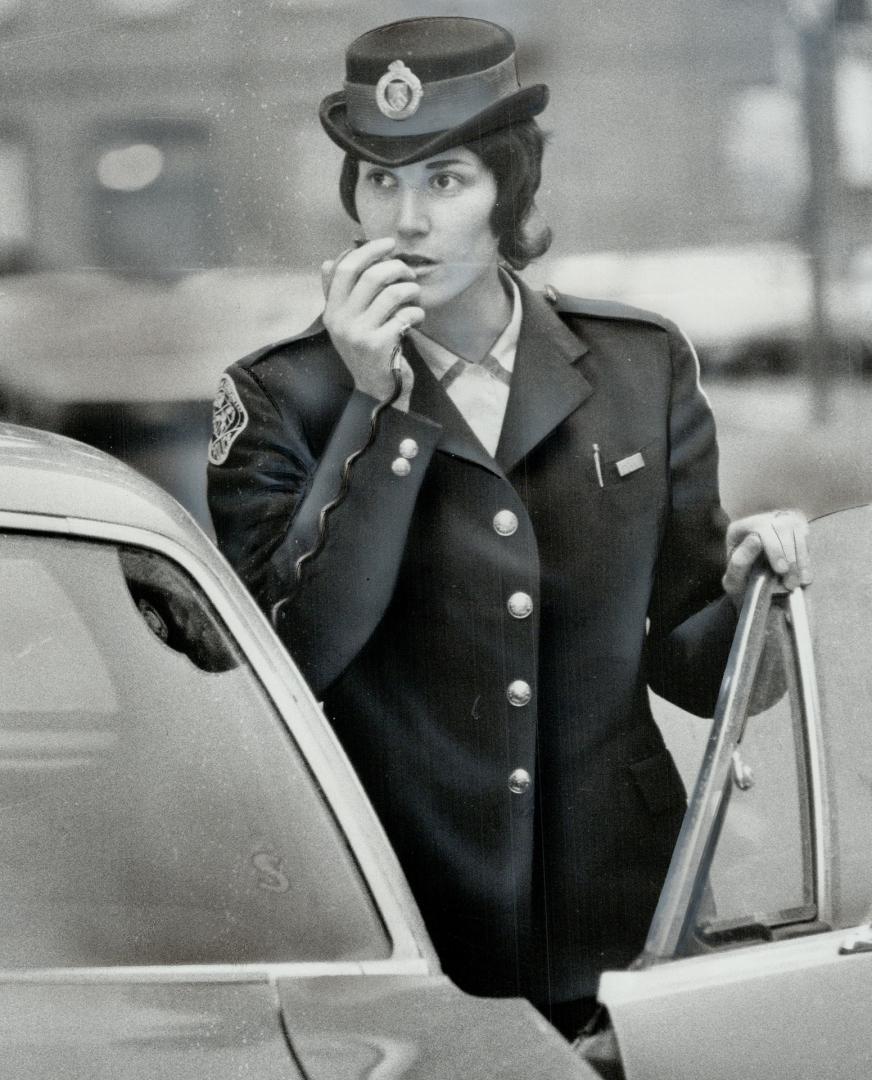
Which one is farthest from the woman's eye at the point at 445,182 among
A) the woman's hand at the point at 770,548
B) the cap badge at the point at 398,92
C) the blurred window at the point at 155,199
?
the woman's hand at the point at 770,548

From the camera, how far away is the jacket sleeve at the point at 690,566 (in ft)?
7.96

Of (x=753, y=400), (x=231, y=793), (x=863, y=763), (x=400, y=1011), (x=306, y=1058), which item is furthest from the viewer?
(x=753, y=400)

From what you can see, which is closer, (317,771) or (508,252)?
(317,771)

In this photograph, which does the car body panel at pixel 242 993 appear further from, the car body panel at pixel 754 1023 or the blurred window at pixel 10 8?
the blurred window at pixel 10 8

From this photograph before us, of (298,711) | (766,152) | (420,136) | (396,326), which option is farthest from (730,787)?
(420,136)

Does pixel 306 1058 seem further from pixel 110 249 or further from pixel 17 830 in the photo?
pixel 110 249

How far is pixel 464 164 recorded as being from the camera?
7.86ft

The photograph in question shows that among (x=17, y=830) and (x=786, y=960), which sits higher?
(x=17, y=830)

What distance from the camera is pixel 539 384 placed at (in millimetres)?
2486

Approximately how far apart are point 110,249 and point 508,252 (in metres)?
0.63

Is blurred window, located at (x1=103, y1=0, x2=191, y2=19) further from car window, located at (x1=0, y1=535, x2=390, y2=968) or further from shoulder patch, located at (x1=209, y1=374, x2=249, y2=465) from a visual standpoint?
car window, located at (x1=0, y1=535, x2=390, y2=968)

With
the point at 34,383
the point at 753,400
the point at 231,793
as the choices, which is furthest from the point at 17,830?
the point at 753,400

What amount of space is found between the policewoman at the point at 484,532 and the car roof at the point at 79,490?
294mm

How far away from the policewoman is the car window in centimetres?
41
